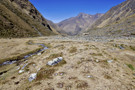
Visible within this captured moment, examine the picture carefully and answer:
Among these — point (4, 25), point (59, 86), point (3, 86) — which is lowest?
point (3, 86)

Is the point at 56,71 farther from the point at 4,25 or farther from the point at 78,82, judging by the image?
the point at 4,25

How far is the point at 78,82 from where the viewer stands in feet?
37.8

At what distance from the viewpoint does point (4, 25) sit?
76.7 meters

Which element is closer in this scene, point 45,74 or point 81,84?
point 81,84

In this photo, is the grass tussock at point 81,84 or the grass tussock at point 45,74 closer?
the grass tussock at point 81,84

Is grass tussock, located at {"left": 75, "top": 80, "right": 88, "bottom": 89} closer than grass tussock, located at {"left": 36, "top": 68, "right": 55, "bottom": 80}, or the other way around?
grass tussock, located at {"left": 75, "top": 80, "right": 88, "bottom": 89}

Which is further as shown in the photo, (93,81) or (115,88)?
(93,81)

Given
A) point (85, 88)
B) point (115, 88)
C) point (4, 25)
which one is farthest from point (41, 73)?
point (4, 25)

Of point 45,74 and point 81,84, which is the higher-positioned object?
point 81,84

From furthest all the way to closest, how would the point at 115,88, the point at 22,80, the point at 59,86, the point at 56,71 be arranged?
the point at 56,71
the point at 22,80
the point at 59,86
the point at 115,88

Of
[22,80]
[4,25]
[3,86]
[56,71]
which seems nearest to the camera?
[3,86]

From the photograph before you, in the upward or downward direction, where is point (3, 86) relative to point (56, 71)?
downward

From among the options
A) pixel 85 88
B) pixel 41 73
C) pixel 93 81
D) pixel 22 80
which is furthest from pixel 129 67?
pixel 22 80

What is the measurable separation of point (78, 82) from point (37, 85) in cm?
621
